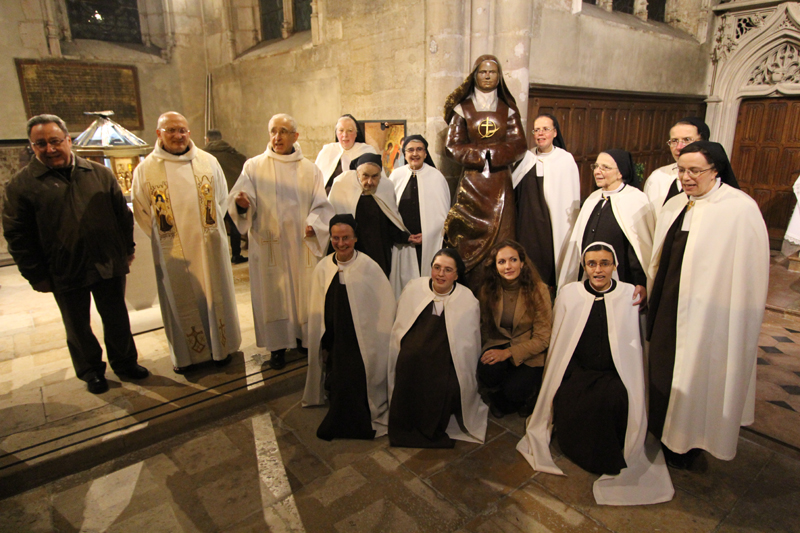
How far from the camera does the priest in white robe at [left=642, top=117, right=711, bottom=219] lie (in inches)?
135

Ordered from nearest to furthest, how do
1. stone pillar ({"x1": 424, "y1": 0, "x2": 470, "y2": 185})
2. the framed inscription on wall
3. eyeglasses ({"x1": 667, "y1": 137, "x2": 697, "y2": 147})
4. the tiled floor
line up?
the tiled floor
eyeglasses ({"x1": 667, "y1": 137, "x2": 697, "y2": 147})
stone pillar ({"x1": 424, "y1": 0, "x2": 470, "y2": 185})
the framed inscription on wall

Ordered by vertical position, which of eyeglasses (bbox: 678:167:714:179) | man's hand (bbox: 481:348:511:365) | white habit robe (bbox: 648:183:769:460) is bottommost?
man's hand (bbox: 481:348:511:365)

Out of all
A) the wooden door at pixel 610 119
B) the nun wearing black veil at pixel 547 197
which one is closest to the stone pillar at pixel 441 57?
the wooden door at pixel 610 119

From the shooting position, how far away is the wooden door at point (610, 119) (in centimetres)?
578

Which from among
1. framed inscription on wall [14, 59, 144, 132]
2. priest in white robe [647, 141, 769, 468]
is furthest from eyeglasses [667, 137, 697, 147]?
framed inscription on wall [14, 59, 144, 132]

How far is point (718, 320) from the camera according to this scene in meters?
2.63

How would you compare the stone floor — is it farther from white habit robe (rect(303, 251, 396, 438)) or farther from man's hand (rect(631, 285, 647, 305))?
man's hand (rect(631, 285, 647, 305))

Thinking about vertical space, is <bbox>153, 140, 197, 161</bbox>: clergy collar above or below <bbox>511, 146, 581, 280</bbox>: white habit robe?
above

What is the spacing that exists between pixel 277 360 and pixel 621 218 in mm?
2805

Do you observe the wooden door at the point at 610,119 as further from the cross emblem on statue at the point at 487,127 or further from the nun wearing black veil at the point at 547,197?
the cross emblem on statue at the point at 487,127

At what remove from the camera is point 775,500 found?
2.63 m

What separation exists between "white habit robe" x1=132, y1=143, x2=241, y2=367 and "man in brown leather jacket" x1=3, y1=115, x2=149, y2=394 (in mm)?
215

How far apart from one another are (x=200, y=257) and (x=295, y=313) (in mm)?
847

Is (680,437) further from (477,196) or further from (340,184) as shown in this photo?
(340,184)
